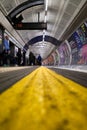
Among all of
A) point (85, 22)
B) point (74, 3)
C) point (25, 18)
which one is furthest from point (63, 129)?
point (25, 18)

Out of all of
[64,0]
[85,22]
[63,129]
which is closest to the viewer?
[63,129]

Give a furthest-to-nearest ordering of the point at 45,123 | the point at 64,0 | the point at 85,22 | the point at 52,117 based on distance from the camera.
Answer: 1. the point at 64,0
2. the point at 85,22
3. the point at 52,117
4. the point at 45,123

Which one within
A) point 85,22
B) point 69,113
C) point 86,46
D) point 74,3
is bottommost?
point 69,113

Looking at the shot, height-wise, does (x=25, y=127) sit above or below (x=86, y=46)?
below

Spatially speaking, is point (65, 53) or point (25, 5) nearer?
point (25, 5)

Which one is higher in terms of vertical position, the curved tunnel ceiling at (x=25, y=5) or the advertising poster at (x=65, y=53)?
the curved tunnel ceiling at (x=25, y=5)

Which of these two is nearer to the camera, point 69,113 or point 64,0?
point 69,113

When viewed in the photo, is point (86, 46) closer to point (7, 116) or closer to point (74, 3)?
point (74, 3)

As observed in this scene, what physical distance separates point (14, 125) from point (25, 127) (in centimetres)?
7

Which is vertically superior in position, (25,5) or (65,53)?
(25,5)

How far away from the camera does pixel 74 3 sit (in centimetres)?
1568

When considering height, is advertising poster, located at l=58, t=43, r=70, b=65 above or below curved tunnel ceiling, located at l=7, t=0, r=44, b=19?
below

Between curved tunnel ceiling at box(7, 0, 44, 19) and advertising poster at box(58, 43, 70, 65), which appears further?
advertising poster at box(58, 43, 70, 65)

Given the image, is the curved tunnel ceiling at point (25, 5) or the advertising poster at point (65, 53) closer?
the curved tunnel ceiling at point (25, 5)
